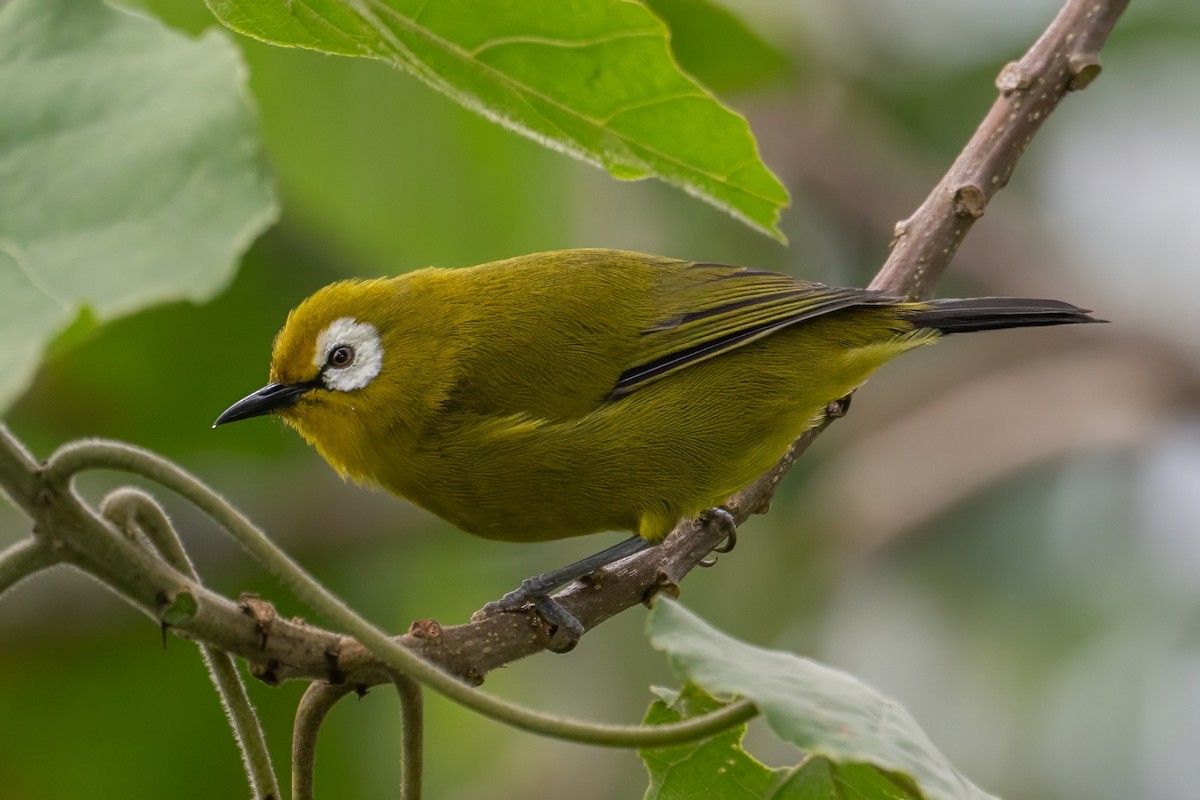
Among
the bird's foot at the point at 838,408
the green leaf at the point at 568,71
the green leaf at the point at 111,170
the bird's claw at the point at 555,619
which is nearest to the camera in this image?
the green leaf at the point at 111,170

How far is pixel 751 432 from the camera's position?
4.05 metres

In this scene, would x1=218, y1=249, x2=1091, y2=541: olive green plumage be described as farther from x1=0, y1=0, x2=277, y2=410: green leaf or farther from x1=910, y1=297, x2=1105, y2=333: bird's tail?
x1=0, y1=0, x2=277, y2=410: green leaf

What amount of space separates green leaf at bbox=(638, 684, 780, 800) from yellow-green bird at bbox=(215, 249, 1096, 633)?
1472mm

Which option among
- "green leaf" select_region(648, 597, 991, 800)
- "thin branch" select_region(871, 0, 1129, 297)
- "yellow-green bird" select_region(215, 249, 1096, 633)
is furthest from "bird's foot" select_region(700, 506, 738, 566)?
"green leaf" select_region(648, 597, 991, 800)

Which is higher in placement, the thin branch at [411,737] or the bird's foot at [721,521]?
the bird's foot at [721,521]

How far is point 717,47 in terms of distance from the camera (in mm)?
5141

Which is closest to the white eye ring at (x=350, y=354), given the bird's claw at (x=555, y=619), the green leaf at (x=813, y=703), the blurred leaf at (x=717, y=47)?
the bird's claw at (x=555, y=619)

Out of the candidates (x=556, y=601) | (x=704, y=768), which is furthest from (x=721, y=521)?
(x=704, y=768)

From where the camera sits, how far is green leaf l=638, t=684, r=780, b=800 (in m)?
2.39

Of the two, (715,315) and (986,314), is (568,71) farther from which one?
(986,314)

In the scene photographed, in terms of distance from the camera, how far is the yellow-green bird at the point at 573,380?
3.98m

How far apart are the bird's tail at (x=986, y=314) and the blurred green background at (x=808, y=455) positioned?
1417 millimetres

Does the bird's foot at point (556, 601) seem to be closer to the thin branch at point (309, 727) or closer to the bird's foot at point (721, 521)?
the bird's foot at point (721, 521)

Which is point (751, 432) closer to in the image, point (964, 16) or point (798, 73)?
point (798, 73)
